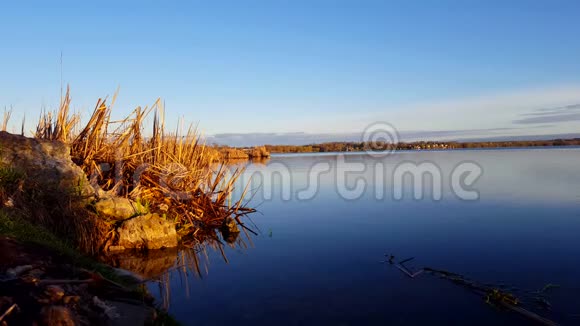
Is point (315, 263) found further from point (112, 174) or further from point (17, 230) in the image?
point (112, 174)

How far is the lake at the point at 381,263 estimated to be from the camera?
604cm

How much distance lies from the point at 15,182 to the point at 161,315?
464 centimetres

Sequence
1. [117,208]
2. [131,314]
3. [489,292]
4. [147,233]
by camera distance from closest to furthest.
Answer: [131,314] < [489,292] < [117,208] < [147,233]

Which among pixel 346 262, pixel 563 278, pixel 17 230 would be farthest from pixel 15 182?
pixel 563 278

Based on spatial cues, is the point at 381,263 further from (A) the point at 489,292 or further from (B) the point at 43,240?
(B) the point at 43,240

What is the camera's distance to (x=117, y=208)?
359 inches

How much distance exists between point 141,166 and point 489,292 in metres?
8.75

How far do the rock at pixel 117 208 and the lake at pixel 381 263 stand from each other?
5.07 feet

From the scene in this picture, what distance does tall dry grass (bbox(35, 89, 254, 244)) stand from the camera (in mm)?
10492

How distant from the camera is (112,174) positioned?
11.0 meters

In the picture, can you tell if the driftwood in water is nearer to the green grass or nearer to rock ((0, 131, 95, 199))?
the green grass

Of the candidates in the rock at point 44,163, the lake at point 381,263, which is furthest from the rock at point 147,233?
the rock at point 44,163

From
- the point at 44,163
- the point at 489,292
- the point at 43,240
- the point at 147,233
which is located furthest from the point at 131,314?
the point at 44,163

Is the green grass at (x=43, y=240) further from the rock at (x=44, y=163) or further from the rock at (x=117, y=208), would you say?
the rock at (x=117, y=208)
